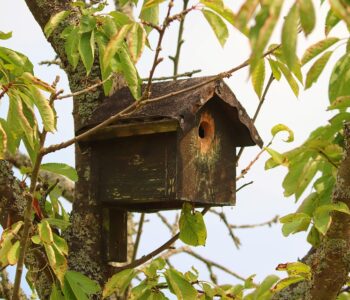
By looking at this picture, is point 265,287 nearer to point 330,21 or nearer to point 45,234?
point 45,234

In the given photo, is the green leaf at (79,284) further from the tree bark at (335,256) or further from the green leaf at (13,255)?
the tree bark at (335,256)

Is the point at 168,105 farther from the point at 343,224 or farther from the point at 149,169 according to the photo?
the point at 343,224

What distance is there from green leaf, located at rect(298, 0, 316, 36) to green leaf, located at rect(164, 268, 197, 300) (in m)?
1.47

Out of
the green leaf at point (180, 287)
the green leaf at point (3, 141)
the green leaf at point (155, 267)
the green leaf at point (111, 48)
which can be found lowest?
the green leaf at point (180, 287)

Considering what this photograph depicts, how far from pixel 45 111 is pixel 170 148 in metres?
0.71

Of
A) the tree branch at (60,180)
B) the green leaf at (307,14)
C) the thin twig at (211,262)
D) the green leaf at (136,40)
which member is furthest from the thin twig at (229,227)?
the green leaf at (307,14)

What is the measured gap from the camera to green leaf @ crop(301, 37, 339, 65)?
7.28ft

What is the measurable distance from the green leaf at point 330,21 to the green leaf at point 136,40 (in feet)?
2.20

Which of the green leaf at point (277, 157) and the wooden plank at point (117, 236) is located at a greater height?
the green leaf at point (277, 157)

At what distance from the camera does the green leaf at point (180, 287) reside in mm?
2381

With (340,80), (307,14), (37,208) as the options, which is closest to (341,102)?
(340,80)

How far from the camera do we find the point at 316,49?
2.22 metres

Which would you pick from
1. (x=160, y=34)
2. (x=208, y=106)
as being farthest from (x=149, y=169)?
(x=160, y=34)

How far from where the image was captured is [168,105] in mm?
2572
